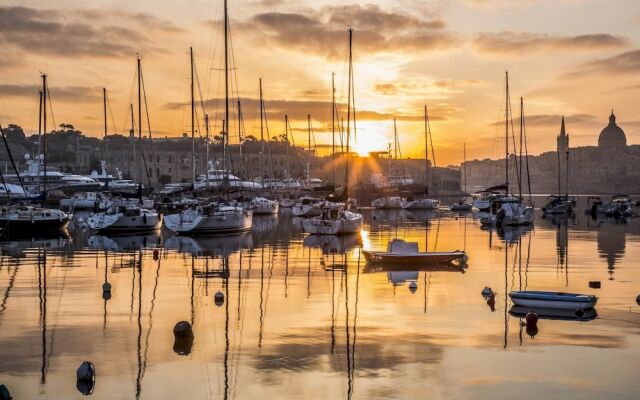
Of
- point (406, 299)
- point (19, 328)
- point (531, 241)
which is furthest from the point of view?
point (531, 241)

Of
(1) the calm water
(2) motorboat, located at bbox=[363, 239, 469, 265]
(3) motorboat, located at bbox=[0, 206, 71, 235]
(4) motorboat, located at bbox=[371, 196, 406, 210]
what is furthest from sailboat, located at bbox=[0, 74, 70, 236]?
(4) motorboat, located at bbox=[371, 196, 406, 210]

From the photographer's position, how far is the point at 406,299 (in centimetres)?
2856

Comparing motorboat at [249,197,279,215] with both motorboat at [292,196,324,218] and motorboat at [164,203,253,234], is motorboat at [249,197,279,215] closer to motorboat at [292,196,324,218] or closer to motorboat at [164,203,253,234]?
motorboat at [292,196,324,218]

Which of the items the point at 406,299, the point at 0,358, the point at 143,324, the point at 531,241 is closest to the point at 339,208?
the point at 531,241

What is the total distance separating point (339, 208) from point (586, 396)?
1830 inches

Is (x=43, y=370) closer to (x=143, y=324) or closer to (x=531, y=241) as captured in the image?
(x=143, y=324)

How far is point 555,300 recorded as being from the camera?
85.7 ft

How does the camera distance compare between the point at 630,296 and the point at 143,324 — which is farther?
the point at 630,296

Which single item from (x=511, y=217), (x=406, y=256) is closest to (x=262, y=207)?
(x=511, y=217)

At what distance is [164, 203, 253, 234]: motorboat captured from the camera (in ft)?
190

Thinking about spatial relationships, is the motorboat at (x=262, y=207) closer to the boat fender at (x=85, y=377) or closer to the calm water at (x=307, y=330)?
the calm water at (x=307, y=330)

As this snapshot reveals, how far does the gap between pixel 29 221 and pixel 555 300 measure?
44.9 meters

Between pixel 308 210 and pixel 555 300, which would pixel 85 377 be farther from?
pixel 308 210

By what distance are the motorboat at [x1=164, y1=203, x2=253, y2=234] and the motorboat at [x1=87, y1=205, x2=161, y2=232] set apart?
2600 millimetres
